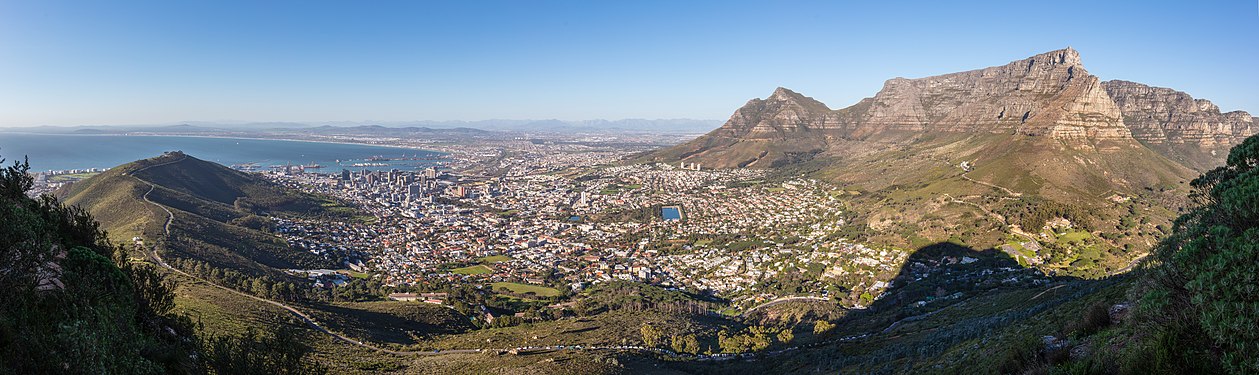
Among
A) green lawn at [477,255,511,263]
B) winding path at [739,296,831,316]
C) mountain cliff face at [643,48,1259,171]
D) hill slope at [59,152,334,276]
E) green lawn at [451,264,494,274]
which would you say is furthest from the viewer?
mountain cliff face at [643,48,1259,171]

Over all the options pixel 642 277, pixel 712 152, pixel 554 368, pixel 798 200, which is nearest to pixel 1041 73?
pixel 798 200

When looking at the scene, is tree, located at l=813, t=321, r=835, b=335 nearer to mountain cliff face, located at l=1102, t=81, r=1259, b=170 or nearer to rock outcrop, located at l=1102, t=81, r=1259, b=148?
mountain cliff face, located at l=1102, t=81, r=1259, b=170

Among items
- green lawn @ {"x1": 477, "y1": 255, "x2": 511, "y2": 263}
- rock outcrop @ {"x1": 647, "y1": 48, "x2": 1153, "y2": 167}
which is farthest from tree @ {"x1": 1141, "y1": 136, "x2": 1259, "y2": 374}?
rock outcrop @ {"x1": 647, "y1": 48, "x2": 1153, "y2": 167}

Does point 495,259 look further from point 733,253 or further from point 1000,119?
point 1000,119

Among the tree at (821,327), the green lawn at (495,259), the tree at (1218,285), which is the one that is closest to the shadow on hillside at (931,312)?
the tree at (821,327)

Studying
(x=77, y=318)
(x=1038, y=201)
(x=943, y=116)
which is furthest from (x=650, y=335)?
(x=943, y=116)

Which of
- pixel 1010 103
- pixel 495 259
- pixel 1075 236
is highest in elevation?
pixel 1010 103

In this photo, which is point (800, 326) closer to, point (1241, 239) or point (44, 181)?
point (1241, 239)
